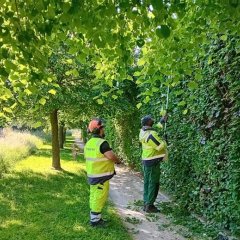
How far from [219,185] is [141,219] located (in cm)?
196

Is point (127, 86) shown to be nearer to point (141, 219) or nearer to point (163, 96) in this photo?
point (163, 96)

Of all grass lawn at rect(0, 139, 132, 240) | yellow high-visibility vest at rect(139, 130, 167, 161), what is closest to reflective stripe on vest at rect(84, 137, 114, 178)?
grass lawn at rect(0, 139, 132, 240)

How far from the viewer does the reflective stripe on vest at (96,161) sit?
7.05 metres

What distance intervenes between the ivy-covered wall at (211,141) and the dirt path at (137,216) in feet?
2.52

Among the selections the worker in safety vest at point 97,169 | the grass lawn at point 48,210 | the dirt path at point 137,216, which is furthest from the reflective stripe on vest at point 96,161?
the dirt path at point 137,216

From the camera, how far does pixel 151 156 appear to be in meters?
8.59

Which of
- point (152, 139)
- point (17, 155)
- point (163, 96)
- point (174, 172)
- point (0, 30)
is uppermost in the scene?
point (0, 30)

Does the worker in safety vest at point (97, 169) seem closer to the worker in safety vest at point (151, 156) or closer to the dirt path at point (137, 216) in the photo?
the dirt path at point (137, 216)

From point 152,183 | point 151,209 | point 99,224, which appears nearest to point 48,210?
point 99,224

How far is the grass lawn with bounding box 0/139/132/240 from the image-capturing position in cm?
676

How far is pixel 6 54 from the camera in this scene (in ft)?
11.0

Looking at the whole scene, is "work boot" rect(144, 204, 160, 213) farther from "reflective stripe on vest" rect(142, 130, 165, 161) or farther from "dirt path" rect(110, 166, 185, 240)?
"reflective stripe on vest" rect(142, 130, 165, 161)

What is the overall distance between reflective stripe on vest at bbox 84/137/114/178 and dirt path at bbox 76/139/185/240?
1.20 m

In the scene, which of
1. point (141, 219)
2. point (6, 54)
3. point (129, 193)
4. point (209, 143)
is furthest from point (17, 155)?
point (6, 54)
